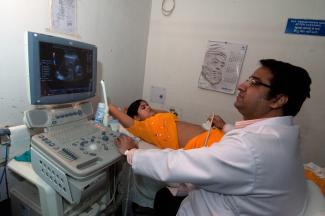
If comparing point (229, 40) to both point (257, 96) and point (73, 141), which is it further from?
point (73, 141)

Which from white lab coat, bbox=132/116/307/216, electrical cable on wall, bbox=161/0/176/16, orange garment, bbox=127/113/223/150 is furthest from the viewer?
electrical cable on wall, bbox=161/0/176/16

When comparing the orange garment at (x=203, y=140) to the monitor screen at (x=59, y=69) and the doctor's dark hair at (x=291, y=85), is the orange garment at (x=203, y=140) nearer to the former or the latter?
the doctor's dark hair at (x=291, y=85)

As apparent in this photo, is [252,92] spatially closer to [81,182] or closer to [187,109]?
[81,182]

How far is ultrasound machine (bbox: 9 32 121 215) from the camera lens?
33.9 inches

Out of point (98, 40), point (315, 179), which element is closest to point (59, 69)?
point (98, 40)

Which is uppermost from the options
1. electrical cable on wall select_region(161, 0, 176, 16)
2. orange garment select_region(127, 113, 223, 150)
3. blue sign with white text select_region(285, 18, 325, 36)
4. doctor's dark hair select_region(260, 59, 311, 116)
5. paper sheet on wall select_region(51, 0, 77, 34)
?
electrical cable on wall select_region(161, 0, 176, 16)

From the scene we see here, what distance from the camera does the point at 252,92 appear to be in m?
0.94

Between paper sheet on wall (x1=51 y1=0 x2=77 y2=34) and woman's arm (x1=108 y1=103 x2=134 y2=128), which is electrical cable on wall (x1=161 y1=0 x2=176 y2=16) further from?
woman's arm (x1=108 y1=103 x2=134 y2=128)

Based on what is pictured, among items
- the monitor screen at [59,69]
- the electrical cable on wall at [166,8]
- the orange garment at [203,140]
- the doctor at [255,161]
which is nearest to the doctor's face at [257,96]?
the doctor at [255,161]

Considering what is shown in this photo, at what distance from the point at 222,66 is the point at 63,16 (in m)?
1.37

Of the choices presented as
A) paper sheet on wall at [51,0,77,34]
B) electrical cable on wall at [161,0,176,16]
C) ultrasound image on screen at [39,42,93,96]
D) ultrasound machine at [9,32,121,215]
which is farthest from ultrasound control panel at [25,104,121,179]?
electrical cable on wall at [161,0,176,16]

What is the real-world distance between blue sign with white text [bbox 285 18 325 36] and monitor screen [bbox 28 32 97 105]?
155 cm

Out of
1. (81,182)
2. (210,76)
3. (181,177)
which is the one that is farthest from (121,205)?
(210,76)

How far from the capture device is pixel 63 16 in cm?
130
